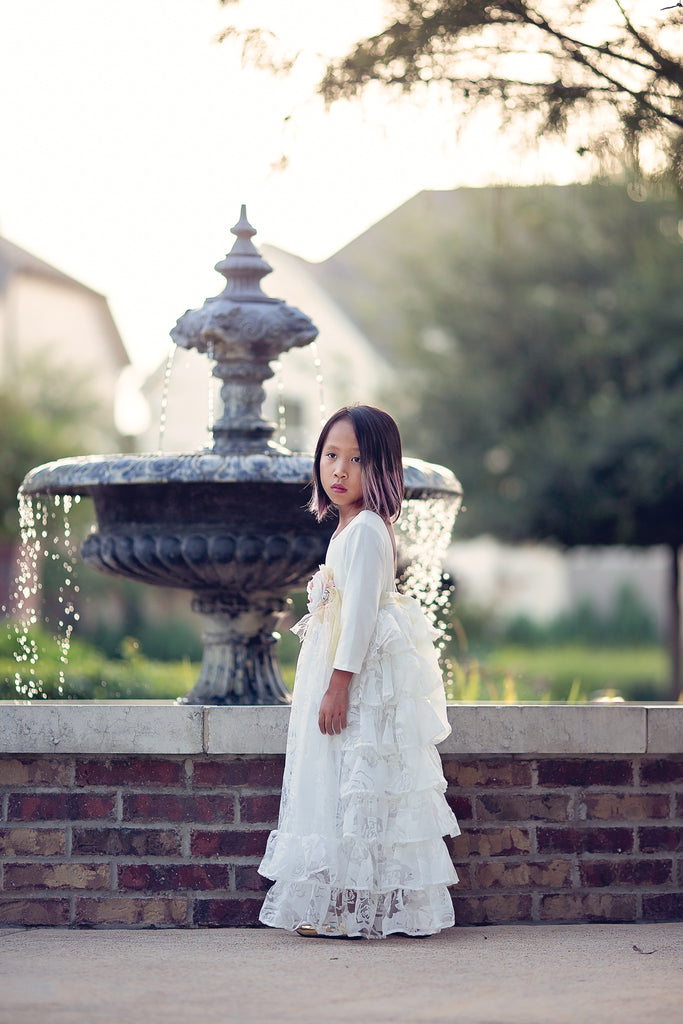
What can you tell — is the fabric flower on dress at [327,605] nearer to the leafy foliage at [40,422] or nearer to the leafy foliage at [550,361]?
the leafy foliage at [550,361]

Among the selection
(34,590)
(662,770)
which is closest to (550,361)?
(34,590)

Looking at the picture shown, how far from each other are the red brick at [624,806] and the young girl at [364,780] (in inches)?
23.4

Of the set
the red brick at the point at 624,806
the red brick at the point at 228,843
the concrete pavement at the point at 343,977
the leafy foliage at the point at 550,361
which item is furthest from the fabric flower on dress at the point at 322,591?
the leafy foliage at the point at 550,361

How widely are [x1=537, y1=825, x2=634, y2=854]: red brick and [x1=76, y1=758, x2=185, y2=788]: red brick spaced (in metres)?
1.13

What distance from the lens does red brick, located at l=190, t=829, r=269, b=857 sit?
403cm

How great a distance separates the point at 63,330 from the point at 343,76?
25.2 m

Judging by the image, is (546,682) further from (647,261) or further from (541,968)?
(541,968)

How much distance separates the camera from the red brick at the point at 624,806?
4.14 m

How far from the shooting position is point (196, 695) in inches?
203

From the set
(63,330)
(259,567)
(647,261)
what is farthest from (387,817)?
(63,330)

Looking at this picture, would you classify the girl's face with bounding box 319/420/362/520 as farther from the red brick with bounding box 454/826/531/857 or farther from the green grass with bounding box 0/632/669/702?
the green grass with bounding box 0/632/669/702

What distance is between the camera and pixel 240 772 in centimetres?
407

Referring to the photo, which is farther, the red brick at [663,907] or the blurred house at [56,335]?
the blurred house at [56,335]

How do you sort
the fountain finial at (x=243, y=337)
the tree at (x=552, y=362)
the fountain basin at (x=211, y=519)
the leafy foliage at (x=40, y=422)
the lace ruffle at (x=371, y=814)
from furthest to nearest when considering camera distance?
the leafy foliage at (x=40, y=422)
the tree at (x=552, y=362)
the fountain finial at (x=243, y=337)
the fountain basin at (x=211, y=519)
the lace ruffle at (x=371, y=814)
